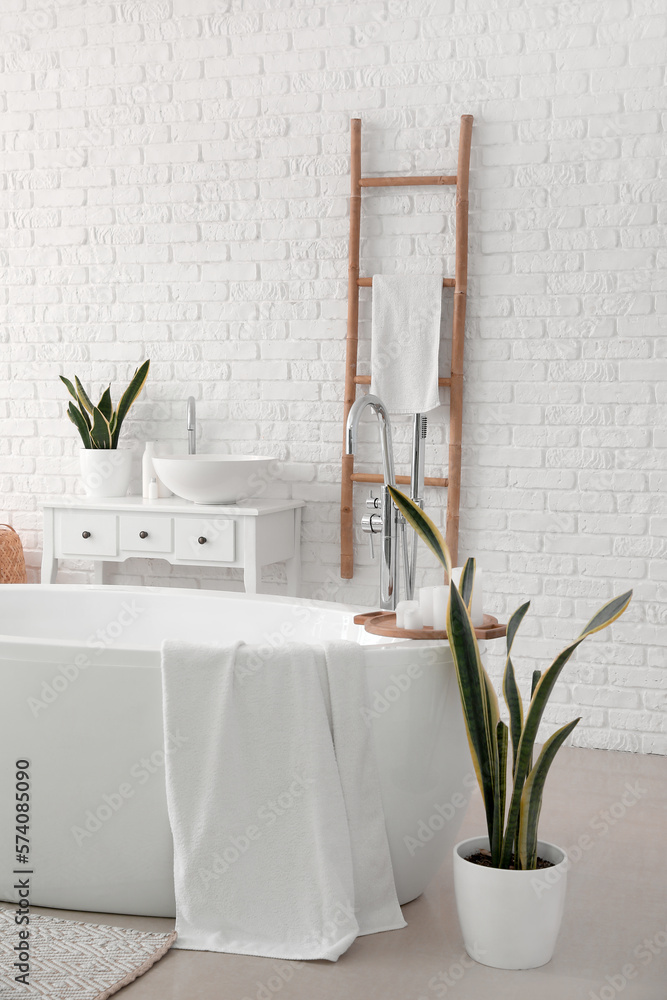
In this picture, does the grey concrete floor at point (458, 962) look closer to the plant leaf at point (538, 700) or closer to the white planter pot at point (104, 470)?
the plant leaf at point (538, 700)

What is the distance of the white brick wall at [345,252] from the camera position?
11.0ft

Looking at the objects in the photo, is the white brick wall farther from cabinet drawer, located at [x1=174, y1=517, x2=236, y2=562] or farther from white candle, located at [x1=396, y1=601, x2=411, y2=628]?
white candle, located at [x1=396, y1=601, x2=411, y2=628]

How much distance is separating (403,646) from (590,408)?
5.16 ft

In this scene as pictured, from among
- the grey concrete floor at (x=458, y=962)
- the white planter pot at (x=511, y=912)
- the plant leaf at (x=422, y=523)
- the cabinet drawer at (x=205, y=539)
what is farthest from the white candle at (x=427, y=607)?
the cabinet drawer at (x=205, y=539)

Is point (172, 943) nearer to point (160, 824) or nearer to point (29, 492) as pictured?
point (160, 824)

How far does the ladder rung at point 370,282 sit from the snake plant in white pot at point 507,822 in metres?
1.63

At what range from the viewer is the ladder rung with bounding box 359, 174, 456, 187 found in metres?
3.44

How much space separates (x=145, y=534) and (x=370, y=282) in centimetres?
116

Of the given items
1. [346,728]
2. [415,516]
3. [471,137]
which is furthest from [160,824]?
[471,137]

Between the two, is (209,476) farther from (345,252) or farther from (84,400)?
(345,252)

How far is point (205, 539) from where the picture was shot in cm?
341

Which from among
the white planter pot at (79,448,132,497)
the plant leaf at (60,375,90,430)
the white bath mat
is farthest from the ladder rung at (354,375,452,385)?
the white bath mat

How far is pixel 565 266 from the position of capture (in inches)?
133

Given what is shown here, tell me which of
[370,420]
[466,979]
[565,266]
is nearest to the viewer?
[466,979]
